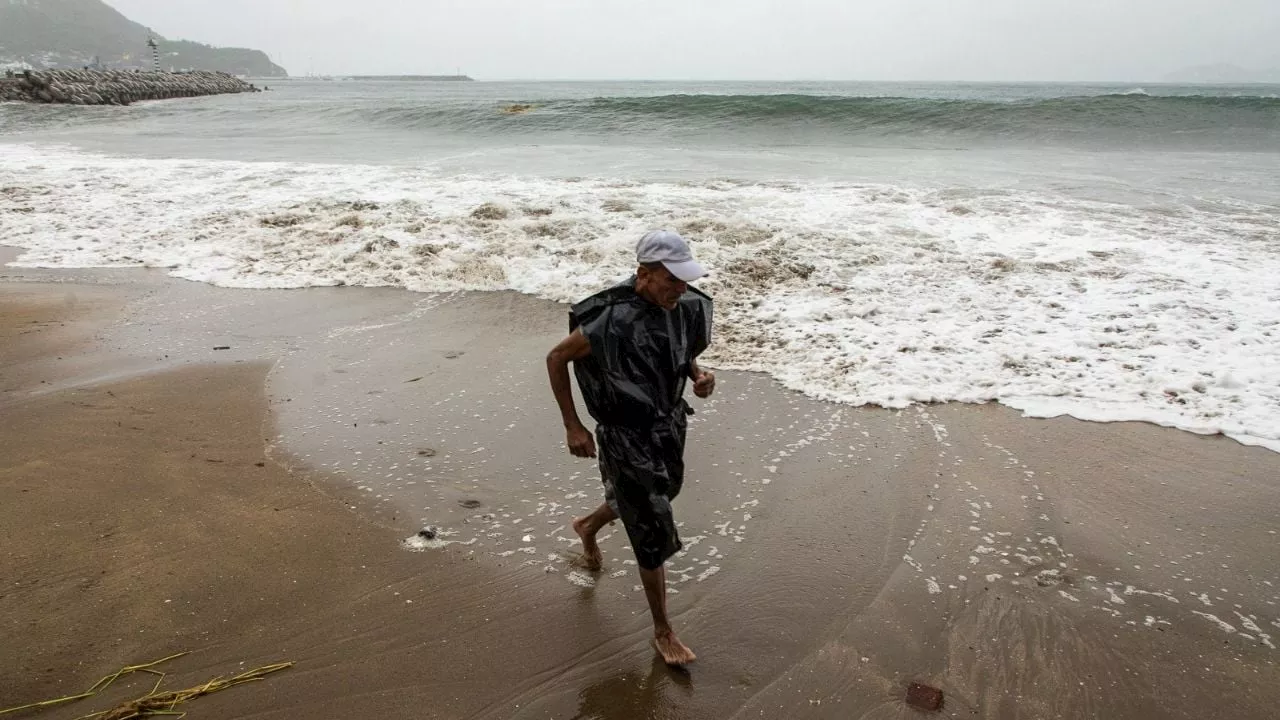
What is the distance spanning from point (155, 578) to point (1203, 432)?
17.8ft

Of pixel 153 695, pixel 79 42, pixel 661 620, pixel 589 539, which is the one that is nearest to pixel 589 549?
pixel 589 539

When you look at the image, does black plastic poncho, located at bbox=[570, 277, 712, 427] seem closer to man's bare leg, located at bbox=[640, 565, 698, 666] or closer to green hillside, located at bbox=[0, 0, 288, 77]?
man's bare leg, located at bbox=[640, 565, 698, 666]

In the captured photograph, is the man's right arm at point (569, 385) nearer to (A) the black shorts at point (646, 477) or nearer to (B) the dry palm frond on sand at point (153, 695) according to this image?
(A) the black shorts at point (646, 477)

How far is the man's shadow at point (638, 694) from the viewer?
7.77 feet

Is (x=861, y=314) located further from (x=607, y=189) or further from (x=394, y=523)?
(x=607, y=189)

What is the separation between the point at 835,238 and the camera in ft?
27.8

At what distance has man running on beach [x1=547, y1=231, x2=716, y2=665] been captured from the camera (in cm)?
239

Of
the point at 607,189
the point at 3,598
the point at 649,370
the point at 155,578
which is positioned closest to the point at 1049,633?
the point at 649,370

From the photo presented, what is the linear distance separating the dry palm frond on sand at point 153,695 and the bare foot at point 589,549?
1.15 m

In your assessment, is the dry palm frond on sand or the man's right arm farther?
the man's right arm

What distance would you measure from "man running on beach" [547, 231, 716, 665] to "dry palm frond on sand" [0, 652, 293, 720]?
1.30 metres

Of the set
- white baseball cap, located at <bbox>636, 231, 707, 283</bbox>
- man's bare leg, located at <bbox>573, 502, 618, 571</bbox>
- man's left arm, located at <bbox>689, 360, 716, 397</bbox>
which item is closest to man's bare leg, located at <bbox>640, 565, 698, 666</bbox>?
man's bare leg, located at <bbox>573, 502, 618, 571</bbox>

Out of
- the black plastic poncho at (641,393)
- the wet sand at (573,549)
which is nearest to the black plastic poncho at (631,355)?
the black plastic poncho at (641,393)

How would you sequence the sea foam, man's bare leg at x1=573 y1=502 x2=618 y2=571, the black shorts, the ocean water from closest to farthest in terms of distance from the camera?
the black shorts < man's bare leg at x1=573 y1=502 x2=618 y2=571 < the sea foam < the ocean water
